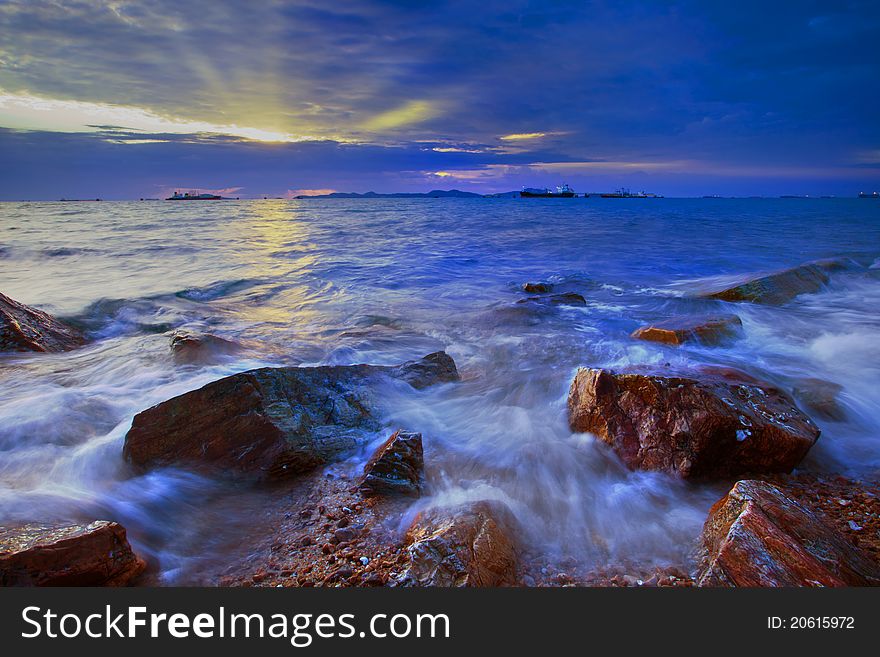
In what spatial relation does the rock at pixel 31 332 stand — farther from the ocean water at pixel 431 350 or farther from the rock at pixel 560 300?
the rock at pixel 560 300

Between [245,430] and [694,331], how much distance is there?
7.03 meters

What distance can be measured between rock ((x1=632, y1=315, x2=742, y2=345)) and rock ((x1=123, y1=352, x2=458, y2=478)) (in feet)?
18.2

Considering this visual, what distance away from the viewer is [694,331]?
7.27 m

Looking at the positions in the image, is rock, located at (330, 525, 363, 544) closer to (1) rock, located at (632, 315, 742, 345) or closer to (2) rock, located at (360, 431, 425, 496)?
(2) rock, located at (360, 431, 425, 496)

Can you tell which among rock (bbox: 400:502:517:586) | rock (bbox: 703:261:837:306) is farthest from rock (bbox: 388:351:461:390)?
rock (bbox: 703:261:837:306)

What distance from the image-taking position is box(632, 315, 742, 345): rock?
717 centimetres

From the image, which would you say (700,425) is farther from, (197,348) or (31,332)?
(31,332)

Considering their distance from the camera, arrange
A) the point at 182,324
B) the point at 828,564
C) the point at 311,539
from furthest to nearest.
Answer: the point at 182,324, the point at 311,539, the point at 828,564

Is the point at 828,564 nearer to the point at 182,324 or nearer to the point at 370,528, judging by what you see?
the point at 370,528

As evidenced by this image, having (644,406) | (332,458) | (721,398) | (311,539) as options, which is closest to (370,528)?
(311,539)

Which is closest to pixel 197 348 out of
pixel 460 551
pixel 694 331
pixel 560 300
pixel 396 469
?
pixel 396 469

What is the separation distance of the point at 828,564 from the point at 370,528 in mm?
2818

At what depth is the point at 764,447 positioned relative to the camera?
3.73 m

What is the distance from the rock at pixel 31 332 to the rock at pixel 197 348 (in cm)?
212
